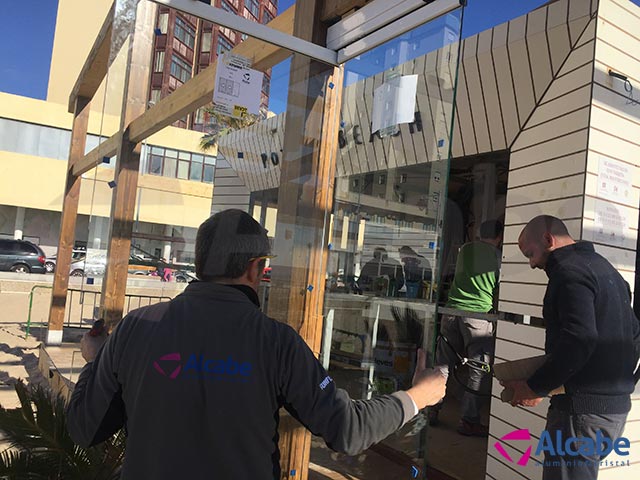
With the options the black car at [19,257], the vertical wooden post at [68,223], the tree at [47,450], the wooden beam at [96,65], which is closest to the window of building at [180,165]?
the tree at [47,450]

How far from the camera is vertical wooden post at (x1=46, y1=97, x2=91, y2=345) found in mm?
7195

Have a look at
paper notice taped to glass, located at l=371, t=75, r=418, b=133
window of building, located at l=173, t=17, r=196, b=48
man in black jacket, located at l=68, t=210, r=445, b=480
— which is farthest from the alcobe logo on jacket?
window of building, located at l=173, t=17, r=196, b=48

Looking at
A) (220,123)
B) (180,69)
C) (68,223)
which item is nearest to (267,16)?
(180,69)

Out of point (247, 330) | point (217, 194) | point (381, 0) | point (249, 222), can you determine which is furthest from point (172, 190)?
point (247, 330)

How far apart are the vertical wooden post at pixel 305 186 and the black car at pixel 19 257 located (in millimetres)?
21412

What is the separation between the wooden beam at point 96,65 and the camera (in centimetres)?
479

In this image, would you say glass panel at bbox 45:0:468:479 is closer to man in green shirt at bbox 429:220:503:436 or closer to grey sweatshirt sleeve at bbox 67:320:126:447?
grey sweatshirt sleeve at bbox 67:320:126:447

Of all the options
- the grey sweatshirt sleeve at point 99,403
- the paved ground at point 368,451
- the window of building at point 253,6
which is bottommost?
the paved ground at point 368,451

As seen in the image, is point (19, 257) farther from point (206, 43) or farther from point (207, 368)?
point (207, 368)

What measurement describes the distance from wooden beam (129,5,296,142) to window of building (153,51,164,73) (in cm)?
32

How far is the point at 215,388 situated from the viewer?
3.93ft

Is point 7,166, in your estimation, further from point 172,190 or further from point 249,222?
point 249,222

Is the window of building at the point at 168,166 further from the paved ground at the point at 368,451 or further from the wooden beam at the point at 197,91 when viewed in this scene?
the paved ground at the point at 368,451

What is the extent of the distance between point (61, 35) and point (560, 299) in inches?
701
